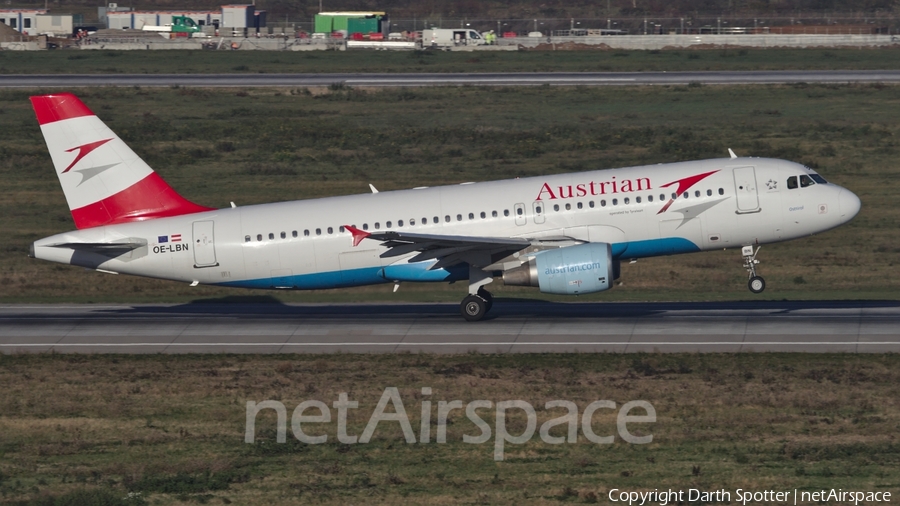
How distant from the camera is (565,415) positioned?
2747cm

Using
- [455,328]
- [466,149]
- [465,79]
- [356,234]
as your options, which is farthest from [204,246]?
[465,79]

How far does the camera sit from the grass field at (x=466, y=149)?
1857 inches

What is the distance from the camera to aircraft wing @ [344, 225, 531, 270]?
36.0 m

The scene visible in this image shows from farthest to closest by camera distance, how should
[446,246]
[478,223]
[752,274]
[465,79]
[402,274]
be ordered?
1. [465,79]
2. [402,274]
3. [752,274]
4. [478,223]
5. [446,246]

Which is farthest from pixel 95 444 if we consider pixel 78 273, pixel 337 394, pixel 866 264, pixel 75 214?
pixel 866 264

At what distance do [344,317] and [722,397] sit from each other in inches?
624

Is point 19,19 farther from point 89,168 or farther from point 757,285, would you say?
point 757,285

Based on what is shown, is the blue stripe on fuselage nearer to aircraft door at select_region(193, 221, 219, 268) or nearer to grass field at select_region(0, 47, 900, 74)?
aircraft door at select_region(193, 221, 219, 268)

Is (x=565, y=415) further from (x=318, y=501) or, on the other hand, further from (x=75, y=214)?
(x=75, y=214)

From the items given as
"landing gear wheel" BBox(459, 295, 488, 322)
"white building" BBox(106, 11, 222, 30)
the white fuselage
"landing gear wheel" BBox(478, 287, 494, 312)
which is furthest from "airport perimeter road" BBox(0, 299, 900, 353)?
"white building" BBox(106, 11, 222, 30)

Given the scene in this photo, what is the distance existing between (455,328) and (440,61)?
75.2m

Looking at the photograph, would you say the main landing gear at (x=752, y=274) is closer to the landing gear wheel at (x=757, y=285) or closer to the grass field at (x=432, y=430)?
the landing gear wheel at (x=757, y=285)

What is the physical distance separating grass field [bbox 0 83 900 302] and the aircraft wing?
618 cm

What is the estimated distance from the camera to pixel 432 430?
1056 inches
